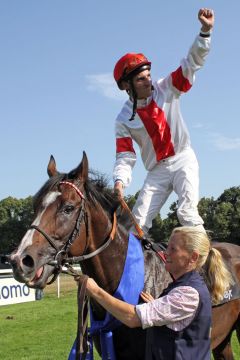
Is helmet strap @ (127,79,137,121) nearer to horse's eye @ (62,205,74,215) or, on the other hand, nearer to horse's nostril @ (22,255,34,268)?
horse's eye @ (62,205,74,215)

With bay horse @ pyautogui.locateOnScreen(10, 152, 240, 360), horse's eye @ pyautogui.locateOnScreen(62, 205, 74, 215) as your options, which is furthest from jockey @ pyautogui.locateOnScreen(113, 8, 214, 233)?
horse's eye @ pyautogui.locateOnScreen(62, 205, 74, 215)

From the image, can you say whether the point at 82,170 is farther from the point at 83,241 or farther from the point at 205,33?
the point at 205,33

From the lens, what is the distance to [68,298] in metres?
17.1

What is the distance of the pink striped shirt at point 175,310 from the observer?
9.00 ft

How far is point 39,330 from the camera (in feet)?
37.1

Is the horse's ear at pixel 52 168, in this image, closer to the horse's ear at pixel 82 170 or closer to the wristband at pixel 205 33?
the horse's ear at pixel 82 170

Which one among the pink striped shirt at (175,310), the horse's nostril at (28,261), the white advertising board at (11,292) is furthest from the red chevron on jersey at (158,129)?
the white advertising board at (11,292)

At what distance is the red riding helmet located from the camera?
4352mm

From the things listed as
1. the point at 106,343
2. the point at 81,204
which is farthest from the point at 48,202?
the point at 106,343

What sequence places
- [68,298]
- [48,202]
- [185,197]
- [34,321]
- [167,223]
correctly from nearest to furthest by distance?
[48,202]
[185,197]
[34,321]
[68,298]
[167,223]

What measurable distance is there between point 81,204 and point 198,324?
1.25 meters

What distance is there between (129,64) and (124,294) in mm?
1920

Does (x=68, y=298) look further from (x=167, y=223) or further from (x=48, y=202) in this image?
(x=167, y=223)

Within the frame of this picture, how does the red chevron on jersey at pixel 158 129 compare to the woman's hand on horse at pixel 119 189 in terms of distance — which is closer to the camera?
the woman's hand on horse at pixel 119 189
